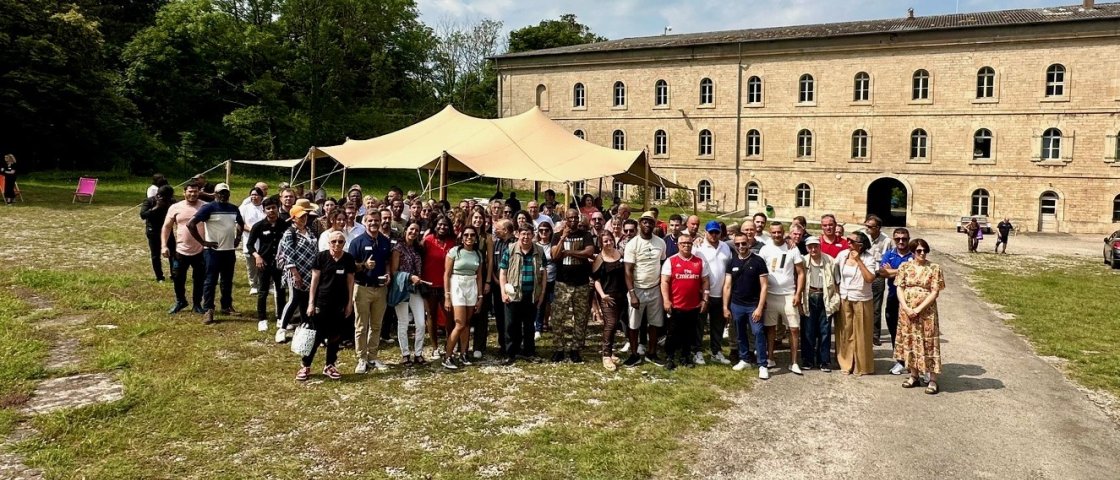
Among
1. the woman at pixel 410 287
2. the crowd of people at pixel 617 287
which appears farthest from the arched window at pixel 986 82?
the woman at pixel 410 287

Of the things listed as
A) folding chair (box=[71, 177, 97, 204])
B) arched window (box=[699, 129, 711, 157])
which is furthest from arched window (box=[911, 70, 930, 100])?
folding chair (box=[71, 177, 97, 204])

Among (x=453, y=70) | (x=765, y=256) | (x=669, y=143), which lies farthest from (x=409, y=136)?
(x=453, y=70)

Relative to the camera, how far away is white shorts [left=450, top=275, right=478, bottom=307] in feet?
21.3

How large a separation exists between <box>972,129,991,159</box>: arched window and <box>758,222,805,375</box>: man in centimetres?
2905

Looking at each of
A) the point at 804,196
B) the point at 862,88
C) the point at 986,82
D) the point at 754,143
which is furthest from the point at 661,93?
the point at 986,82

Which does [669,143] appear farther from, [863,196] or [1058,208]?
[1058,208]

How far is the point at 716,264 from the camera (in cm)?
695

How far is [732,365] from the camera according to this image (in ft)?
23.2

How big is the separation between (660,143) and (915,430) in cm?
3160

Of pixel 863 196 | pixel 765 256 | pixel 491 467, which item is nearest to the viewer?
pixel 491 467

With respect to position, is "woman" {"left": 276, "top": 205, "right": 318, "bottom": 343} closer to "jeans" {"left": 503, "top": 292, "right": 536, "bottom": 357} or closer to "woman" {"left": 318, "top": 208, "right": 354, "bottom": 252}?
"woman" {"left": 318, "top": 208, "right": 354, "bottom": 252}

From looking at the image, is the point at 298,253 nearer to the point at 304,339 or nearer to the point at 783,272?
the point at 304,339

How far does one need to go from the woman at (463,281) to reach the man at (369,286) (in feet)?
2.04

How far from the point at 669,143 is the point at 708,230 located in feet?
96.9
